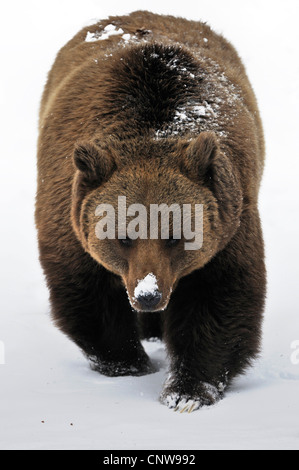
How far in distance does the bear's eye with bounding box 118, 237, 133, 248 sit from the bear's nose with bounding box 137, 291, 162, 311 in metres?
0.44

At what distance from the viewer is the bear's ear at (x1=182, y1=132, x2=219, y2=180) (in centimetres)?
593

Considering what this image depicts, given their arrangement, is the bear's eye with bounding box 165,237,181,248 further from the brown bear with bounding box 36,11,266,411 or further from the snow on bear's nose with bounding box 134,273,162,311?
the snow on bear's nose with bounding box 134,273,162,311

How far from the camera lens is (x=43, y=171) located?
7.27 meters

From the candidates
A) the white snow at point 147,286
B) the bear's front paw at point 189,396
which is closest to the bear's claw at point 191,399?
the bear's front paw at point 189,396

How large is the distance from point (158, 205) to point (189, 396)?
170 centimetres

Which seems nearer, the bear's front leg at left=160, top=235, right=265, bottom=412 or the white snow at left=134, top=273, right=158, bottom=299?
the white snow at left=134, top=273, right=158, bottom=299

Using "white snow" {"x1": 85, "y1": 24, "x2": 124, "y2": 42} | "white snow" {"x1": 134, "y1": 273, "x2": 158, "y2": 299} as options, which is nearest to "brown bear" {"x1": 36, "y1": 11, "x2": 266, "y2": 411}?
"white snow" {"x1": 134, "y1": 273, "x2": 158, "y2": 299}

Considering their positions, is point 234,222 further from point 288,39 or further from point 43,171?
point 288,39

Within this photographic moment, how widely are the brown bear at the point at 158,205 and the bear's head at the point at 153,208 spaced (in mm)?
11

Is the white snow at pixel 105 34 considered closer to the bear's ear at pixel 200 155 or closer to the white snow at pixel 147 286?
the bear's ear at pixel 200 155

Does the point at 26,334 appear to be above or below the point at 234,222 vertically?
below

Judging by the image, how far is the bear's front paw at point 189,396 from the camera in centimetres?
640
